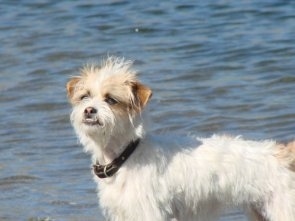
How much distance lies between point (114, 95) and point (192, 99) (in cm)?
481

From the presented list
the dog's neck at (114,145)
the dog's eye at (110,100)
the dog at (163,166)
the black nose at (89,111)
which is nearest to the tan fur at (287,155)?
the dog at (163,166)

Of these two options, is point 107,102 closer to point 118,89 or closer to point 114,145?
point 118,89

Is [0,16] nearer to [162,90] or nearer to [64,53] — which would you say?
[64,53]

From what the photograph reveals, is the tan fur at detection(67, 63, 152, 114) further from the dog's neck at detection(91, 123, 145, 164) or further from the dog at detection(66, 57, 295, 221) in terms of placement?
the dog's neck at detection(91, 123, 145, 164)

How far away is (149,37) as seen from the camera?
1523 centimetres

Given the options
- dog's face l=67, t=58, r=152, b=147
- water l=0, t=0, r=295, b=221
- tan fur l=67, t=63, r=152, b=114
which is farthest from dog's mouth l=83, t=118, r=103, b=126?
water l=0, t=0, r=295, b=221

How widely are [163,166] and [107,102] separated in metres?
0.62

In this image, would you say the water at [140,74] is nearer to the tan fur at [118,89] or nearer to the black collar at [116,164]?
the black collar at [116,164]

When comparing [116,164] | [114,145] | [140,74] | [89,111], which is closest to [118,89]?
[89,111]

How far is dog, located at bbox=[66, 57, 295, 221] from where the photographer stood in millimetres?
6621

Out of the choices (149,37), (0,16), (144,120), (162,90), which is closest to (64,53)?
(149,37)

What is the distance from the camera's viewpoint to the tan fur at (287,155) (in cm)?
691

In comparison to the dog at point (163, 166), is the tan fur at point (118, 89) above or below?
above

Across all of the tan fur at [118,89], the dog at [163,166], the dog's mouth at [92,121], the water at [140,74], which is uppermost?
the tan fur at [118,89]
